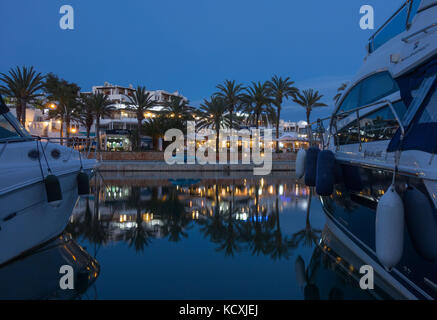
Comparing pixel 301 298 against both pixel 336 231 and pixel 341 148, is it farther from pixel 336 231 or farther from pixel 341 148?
pixel 341 148

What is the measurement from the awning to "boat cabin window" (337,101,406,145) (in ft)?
1.94

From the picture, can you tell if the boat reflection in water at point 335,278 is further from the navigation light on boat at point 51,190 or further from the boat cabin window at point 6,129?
the boat cabin window at point 6,129

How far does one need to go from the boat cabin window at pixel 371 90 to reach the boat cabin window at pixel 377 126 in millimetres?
518

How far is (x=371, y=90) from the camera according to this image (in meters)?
6.33

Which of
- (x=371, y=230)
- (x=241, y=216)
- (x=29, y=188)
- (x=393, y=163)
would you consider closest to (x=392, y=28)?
(x=393, y=163)

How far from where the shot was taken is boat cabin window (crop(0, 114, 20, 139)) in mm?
6039

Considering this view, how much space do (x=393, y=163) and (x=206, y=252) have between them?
4174 mm

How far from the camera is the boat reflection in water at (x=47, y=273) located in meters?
4.35

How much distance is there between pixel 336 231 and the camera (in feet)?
22.6

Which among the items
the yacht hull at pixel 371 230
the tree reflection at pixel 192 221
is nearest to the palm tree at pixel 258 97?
the tree reflection at pixel 192 221

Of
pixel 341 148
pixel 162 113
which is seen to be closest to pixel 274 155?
pixel 162 113

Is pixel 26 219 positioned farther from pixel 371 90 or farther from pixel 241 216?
pixel 371 90
